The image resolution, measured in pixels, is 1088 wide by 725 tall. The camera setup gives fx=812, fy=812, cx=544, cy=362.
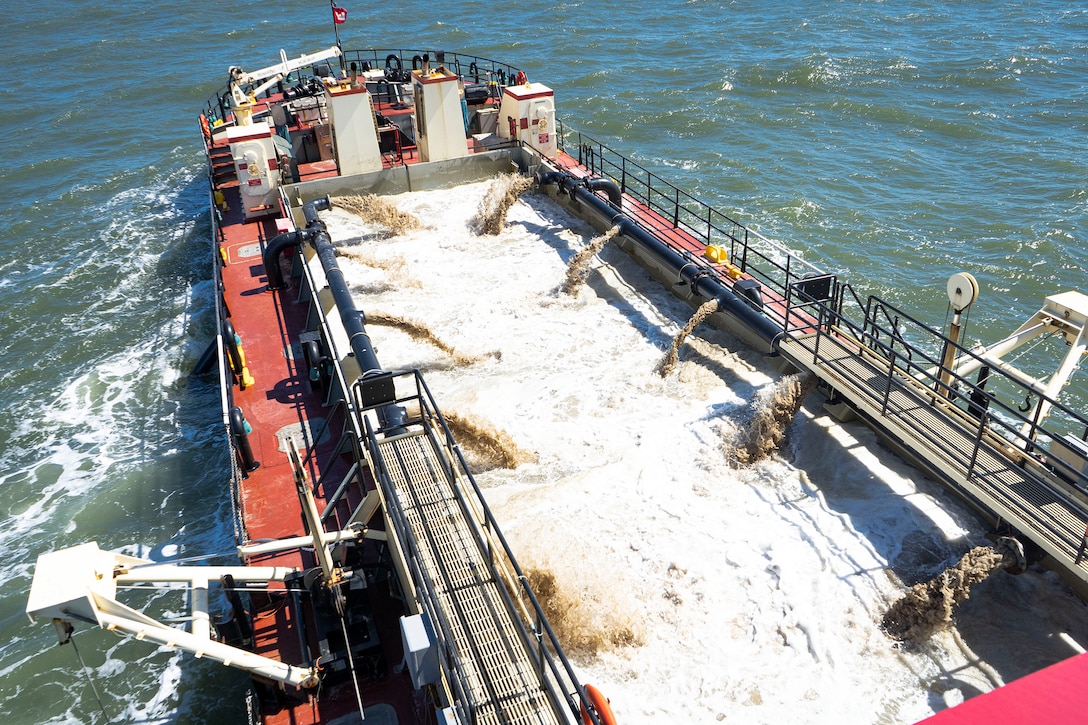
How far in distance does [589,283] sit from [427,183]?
7.02 m

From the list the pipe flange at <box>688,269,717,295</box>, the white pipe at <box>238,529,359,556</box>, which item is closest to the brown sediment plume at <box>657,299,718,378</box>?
the pipe flange at <box>688,269,717,295</box>

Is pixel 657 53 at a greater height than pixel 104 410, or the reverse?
pixel 657 53

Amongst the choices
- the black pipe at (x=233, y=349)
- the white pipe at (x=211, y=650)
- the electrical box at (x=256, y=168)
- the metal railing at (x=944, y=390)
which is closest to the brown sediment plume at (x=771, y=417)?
the metal railing at (x=944, y=390)

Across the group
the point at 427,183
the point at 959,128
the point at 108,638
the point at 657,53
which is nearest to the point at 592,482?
the point at 108,638

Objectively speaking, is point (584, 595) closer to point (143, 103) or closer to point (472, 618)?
point (472, 618)

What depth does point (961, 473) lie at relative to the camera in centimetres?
1045

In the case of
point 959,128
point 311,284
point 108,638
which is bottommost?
point 108,638

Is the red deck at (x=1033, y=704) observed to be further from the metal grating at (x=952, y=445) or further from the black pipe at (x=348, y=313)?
the black pipe at (x=348, y=313)

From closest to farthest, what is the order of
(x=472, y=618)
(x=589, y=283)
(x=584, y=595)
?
(x=472, y=618) < (x=584, y=595) < (x=589, y=283)

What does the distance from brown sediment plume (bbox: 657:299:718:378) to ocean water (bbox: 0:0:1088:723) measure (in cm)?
143

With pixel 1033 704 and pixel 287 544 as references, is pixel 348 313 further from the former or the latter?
pixel 1033 704

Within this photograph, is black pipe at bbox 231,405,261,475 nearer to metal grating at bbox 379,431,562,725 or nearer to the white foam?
metal grating at bbox 379,431,562,725

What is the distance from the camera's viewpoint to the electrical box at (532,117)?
22.2 m

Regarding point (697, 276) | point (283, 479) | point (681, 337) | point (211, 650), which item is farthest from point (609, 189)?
point (211, 650)
